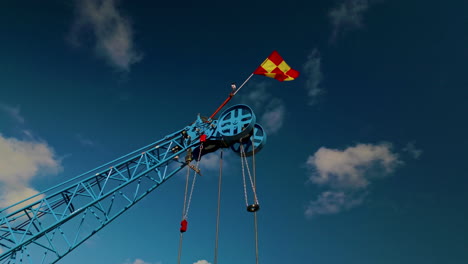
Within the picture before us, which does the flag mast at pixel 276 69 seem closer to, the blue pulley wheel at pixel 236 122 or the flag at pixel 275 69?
the flag at pixel 275 69

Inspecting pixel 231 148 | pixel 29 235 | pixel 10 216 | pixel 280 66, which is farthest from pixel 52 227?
pixel 280 66

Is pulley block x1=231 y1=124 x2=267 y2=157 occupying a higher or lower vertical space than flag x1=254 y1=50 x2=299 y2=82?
lower

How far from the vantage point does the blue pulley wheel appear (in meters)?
19.1

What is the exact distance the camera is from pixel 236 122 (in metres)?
19.8

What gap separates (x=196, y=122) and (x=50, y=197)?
9669 mm

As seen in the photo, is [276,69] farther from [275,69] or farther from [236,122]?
[236,122]

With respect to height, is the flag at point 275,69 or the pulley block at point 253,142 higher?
the flag at point 275,69

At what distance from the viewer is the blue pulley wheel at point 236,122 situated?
19.1 metres

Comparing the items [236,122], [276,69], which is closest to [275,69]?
[276,69]

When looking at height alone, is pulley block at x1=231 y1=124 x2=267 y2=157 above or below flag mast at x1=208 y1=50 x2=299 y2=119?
below

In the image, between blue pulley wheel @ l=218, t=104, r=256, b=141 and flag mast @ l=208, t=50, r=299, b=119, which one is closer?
blue pulley wheel @ l=218, t=104, r=256, b=141

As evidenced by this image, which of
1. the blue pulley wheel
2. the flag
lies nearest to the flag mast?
the flag

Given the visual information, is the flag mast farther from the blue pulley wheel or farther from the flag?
the blue pulley wheel

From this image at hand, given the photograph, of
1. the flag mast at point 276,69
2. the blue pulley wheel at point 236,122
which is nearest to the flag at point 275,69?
the flag mast at point 276,69
